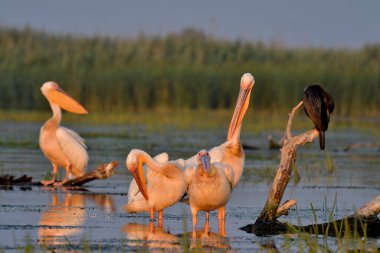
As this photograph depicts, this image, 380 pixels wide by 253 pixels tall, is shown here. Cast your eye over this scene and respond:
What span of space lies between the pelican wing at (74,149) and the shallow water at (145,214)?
44cm

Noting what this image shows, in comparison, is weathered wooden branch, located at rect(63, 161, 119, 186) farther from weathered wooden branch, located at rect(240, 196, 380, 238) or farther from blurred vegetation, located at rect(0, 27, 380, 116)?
blurred vegetation, located at rect(0, 27, 380, 116)

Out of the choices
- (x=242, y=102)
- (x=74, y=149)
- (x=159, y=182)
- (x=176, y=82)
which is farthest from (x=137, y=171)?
(x=176, y=82)

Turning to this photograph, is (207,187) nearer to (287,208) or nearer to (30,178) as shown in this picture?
(287,208)

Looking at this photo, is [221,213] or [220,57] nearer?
[221,213]

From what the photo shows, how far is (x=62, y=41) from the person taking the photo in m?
41.2

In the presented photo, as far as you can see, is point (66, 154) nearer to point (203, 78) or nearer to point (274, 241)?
point (274, 241)

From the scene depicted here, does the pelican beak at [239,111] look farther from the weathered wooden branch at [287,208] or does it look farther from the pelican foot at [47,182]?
the pelican foot at [47,182]

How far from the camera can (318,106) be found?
9.03 meters

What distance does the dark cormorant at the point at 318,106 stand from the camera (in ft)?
29.7

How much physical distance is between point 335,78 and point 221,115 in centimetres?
312

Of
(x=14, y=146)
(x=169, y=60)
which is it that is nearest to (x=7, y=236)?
(x=14, y=146)

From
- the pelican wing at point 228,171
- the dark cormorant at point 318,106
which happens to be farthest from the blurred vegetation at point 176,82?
the dark cormorant at point 318,106

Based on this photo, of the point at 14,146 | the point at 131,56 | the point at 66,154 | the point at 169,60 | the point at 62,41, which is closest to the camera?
the point at 66,154

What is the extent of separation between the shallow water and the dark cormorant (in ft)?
2.08
